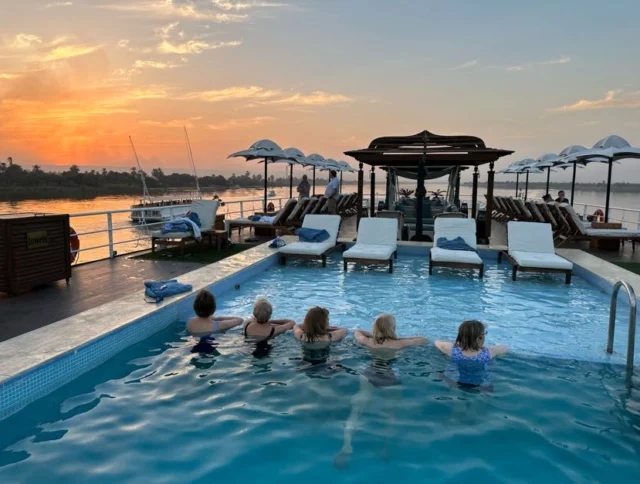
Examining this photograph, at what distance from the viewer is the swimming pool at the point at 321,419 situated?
2527 millimetres

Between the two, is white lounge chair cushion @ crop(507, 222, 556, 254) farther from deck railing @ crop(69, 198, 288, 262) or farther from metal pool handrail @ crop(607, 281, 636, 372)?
deck railing @ crop(69, 198, 288, 262)

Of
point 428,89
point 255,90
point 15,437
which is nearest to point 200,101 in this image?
point 255,90

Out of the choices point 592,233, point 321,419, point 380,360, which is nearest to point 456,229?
point 592,233

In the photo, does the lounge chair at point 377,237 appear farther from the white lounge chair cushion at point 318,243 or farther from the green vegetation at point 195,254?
the green vegetation at point 195,254

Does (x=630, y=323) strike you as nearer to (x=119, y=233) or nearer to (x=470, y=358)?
(x=470, y=358)

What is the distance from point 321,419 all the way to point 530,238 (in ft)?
19.7

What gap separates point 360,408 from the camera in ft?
10.3

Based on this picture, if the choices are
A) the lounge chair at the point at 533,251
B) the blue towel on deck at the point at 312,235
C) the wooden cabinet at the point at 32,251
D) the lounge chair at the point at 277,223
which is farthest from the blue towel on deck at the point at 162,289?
the lounge chair at the point at 277,223

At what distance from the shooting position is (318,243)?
8.28 m

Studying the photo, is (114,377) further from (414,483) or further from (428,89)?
(428,89)

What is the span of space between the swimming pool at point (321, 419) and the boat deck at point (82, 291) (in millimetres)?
1177

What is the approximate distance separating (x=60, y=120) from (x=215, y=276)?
1249cm

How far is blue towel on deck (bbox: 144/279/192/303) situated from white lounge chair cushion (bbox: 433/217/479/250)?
15.1ft

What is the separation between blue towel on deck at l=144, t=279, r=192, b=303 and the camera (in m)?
4.80
